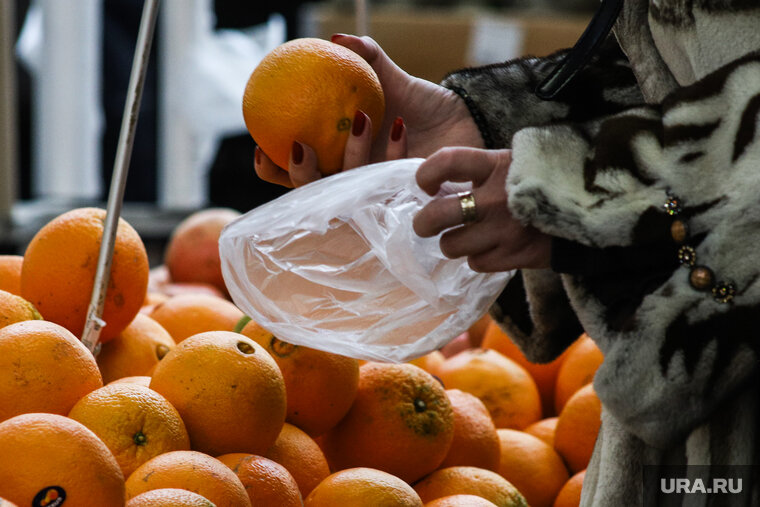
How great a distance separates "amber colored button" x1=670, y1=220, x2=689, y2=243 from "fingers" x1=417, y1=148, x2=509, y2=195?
211 mm

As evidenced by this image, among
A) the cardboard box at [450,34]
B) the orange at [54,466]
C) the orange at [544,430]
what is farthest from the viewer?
the cardboard box at [450,34]

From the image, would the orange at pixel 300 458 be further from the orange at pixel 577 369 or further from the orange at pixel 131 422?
the orange at pixel 577 369

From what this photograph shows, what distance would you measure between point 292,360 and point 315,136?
359mm

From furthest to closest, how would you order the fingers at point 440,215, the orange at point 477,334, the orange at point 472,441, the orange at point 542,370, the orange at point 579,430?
the orange at point 477,334 → the orange at point 542,370 → the orange at point 579,430 → the orange at point 472,441 → the fingers at point 440,215

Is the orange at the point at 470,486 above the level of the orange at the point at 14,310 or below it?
below

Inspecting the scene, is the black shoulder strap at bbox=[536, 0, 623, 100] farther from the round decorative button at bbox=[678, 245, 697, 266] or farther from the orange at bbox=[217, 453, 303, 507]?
the orange at bbox=[217, 453, 303, 507]

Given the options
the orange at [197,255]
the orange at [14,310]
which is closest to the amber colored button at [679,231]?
the orange at [14,310]

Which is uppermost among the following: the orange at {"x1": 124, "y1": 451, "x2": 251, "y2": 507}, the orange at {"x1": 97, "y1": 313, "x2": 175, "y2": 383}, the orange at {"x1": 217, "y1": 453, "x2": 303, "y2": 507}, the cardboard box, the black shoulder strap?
the black shoulder strap

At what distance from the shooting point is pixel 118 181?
4.11 feet

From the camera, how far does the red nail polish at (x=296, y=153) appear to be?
3.93 ft

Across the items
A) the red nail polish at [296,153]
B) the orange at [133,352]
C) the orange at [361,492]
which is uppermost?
the red nail polish at [296,153]

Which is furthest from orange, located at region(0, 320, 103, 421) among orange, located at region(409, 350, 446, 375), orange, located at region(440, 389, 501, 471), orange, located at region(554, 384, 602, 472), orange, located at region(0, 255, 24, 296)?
orange, located at region(554, 384, 602, 472)

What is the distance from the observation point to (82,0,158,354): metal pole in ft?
4.06

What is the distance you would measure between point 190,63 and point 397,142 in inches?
149
